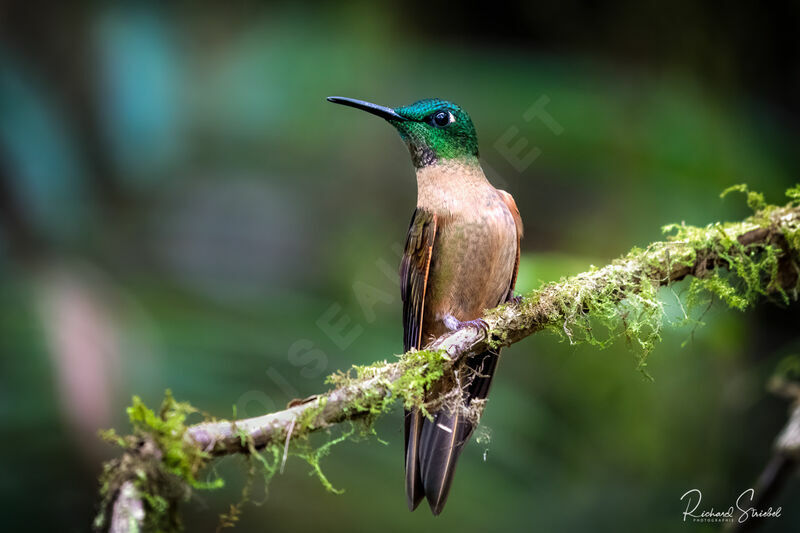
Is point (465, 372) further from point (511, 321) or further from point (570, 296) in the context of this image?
point (570, 296)

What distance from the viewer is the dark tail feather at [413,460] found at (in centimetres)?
226

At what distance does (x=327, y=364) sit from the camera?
364 cm

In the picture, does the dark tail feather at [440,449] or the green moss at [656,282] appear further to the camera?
the dark tail feather at [440,449]

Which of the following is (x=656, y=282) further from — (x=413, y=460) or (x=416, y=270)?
(x=413, y=460)

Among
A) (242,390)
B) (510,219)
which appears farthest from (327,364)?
(510,219)

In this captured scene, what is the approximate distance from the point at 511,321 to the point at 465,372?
247 millimetres

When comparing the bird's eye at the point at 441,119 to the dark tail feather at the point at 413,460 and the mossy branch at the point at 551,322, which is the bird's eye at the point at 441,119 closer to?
the mossy branch at the point at 551,322

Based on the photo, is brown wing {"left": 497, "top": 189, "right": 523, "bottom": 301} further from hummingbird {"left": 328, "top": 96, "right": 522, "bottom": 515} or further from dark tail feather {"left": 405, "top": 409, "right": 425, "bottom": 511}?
dark tail feather {"left": 405, "top": 409, "right": 425, "bottom": 511}

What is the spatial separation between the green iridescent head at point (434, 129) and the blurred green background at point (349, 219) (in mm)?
647

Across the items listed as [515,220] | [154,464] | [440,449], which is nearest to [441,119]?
[515,220]

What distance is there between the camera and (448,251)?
8.18ft
